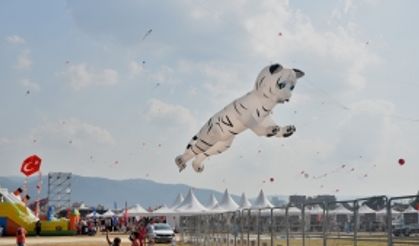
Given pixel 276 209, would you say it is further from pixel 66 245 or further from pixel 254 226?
pixel 66 245

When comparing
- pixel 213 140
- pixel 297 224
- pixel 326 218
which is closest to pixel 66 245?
pixel 213 140

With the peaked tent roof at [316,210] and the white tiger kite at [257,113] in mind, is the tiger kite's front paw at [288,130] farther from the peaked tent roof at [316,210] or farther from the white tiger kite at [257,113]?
the peaked tent roof at [316,210]

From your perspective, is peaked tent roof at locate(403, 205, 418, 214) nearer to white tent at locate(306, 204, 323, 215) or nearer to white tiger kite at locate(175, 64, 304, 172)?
white tent at locate(306, 204, 323, 215)

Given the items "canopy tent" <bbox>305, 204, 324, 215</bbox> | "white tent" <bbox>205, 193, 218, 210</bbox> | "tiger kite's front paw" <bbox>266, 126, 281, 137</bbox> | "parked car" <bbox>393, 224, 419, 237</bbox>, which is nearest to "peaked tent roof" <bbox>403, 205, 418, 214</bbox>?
"parked car" <bbox>393, 224, 419, 237</bbox>

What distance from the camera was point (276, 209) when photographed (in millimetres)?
19438

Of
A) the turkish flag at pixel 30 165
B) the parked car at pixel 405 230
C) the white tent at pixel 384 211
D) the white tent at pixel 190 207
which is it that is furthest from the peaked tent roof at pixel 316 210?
the white tent at pixel 190 207

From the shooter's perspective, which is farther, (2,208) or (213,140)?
(2,208)

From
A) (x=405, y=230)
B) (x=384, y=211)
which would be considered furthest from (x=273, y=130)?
(x=405, y=230)

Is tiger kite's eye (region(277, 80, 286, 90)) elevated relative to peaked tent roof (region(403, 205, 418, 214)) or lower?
elevated

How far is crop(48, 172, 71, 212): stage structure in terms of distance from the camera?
377ft

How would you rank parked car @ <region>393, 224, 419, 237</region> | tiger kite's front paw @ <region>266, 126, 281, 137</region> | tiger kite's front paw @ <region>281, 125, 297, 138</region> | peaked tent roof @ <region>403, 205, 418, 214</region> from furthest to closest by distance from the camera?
1. tiger kite's front paw @ <region>266, 126, 281, 137</region>
2. tiger kite's front paw @ <region>281, 125, 297, 138</region>
3. parked car @ <region>393, 224, 419, 237</region>
4. peaked tent roof @ <region>403, 205, 418, 214</region>

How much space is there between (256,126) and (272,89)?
1870 mm

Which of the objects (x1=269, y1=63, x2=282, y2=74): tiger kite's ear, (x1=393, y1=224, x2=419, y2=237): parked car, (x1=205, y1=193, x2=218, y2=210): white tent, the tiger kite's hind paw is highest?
(x1=269, y1=63, x2=282, y2=74): tiger kite's ear

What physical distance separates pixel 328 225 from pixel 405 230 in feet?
10.6
